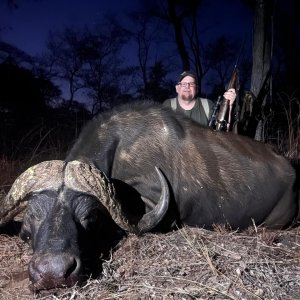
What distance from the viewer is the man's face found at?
5312mm

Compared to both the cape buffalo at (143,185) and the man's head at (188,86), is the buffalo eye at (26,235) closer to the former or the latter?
the cape buffalo at (143,185)

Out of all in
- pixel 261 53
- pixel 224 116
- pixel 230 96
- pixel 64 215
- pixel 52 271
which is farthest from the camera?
pixel 261 53

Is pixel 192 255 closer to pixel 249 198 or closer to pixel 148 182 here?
pixel 148 182

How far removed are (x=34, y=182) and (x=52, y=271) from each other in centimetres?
73

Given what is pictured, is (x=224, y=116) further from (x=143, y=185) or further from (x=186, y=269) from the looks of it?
(x=186, y=269)

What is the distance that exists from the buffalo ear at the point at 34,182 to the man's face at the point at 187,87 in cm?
286

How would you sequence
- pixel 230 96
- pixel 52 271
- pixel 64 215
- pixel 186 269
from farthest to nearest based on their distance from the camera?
1. pixel 230 96
2. pixel 64 215
3. pixel 186 269
4. pixel 52 271

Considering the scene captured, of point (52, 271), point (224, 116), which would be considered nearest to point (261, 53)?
point (224, 116)

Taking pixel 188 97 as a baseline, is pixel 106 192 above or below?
below

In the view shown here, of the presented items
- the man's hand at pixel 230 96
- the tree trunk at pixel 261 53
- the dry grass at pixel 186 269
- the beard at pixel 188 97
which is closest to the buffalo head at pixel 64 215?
the dry grass at pixel 186 269

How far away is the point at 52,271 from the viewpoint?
2.27 m

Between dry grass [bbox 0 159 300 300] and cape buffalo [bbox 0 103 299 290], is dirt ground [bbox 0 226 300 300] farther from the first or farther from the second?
cape buffalo [bbox 0 103 299 290]

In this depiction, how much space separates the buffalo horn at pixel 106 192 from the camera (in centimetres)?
275

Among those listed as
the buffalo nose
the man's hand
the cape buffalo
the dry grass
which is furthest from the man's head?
the buffalo nose
